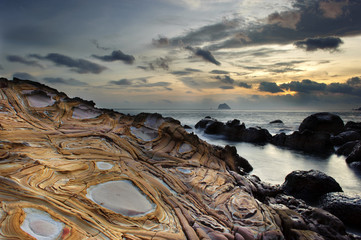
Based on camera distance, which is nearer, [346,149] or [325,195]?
[325,195]

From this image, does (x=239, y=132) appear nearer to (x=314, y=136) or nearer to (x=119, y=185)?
(x=314, y=136)

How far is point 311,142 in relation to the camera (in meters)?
18.2

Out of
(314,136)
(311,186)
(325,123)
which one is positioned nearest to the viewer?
(311,186)

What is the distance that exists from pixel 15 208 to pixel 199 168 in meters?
4.60

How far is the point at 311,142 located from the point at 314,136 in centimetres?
63

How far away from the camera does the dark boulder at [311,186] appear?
802cm

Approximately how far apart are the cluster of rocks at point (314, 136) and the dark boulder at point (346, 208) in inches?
339

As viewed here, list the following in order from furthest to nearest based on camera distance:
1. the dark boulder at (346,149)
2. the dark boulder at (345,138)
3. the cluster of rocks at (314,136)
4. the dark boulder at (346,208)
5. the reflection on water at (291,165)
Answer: the dark boulder at (345,138)
the cluster of rocks at (314,136)
the dark boulder at (346,149)
the reflection on water at (291,165)
the dark boulder at (346,208)

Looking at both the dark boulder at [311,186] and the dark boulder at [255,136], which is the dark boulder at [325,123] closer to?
the dark boulder at [255,136]

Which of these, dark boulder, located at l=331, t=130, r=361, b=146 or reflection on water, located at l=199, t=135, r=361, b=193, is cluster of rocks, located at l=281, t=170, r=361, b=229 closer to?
reflection on water, located at l=199, t=135, r=361, b=193

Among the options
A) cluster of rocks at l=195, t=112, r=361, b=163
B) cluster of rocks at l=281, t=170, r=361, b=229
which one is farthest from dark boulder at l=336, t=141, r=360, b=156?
cluster of rocks at l=281, t=170, r=361, b=229

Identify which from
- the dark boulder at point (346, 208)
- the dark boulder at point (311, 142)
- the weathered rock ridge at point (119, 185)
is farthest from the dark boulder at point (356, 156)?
the weathered rock ridge at point (119, 185)

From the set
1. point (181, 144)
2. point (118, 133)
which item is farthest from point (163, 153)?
point (118, 133)

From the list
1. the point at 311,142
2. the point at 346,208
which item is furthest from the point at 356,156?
the point at 346,208
